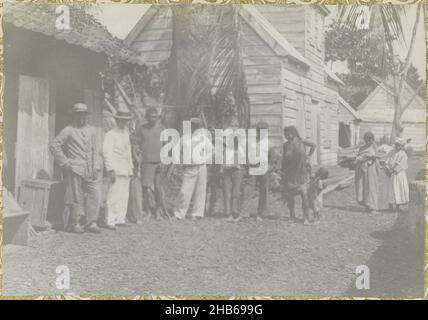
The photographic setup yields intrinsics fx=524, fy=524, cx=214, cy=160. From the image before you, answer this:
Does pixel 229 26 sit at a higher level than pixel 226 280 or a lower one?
higher

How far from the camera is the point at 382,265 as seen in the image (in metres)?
5.08

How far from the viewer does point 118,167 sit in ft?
16.9

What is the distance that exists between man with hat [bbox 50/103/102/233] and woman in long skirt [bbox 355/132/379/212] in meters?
2.58

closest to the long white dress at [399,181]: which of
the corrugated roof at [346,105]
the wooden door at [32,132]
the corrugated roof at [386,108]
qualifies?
the corrugated roof at [386,108]

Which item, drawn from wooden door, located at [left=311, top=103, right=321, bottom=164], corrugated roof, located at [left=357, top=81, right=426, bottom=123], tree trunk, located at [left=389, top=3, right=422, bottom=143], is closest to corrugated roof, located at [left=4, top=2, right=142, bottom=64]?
wooden door, located at [left=311, top=103, right=321, bottom=164]

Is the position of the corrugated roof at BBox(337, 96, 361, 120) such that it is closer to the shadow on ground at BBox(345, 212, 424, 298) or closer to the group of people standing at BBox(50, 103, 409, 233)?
the group of people standing at BBox(50, 103, 409, 233)

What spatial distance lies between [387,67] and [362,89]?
312 mm

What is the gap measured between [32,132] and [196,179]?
1669mm

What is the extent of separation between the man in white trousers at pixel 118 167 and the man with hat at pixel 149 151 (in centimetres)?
12

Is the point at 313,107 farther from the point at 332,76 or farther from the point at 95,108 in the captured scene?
the point at 95,108
